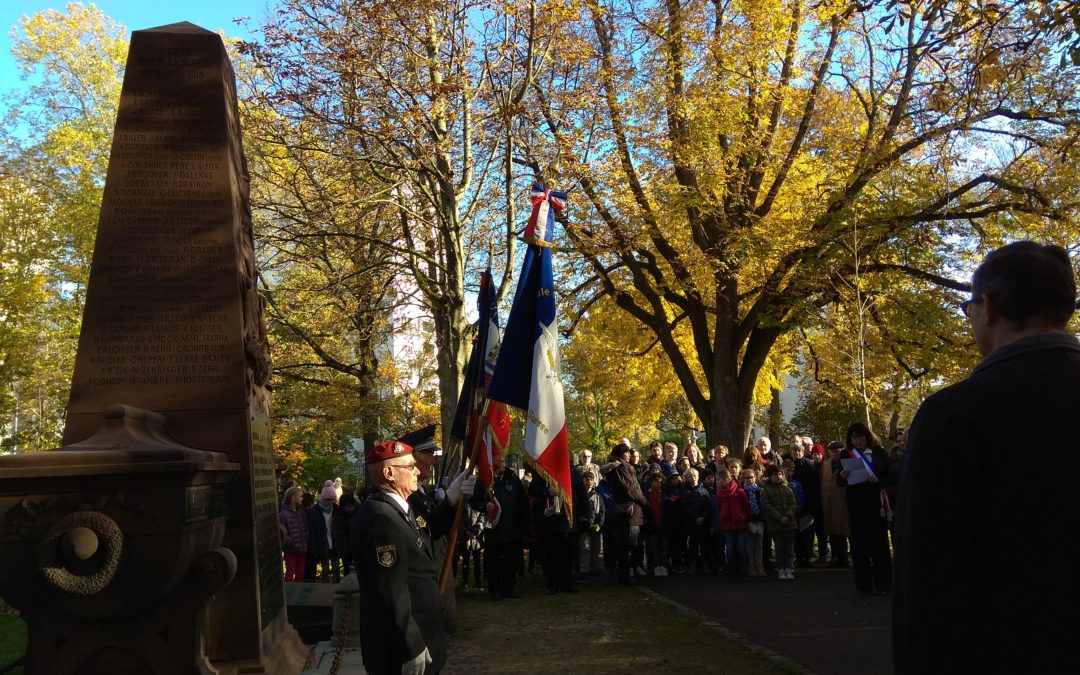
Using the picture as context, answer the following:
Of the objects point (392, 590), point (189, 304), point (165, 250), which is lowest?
point (392, 590)

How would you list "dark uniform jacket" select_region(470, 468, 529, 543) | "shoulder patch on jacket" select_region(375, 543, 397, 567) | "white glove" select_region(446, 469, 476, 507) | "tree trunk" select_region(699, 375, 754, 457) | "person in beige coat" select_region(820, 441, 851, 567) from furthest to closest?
"tree trunk" select_region(699, 375, 754, 457)
"person in beige coat" select_region(820, 441, 851, 567)
"dark uniform jacket" select_region(470, 468, 529, 543)
"white glove" select_region(446, 469, 476, 507)
"shoulder patch on jacket" select_region(375, 543, 397, 567)

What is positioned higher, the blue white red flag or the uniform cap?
the blue white red flag

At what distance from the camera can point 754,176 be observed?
20453mm

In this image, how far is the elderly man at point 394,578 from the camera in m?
4.28

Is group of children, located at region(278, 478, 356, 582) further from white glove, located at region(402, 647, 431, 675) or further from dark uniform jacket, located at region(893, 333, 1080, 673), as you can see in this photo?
dark uniform jacket, located at region(893, 333, 1080, 673)

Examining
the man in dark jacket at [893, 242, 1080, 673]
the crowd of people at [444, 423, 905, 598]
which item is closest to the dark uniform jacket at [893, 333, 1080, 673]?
the man in dark jacket at [893, 242, 1080, 673]

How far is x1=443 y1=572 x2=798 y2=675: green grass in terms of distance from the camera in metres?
8.25

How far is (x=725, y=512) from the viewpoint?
14.3 m

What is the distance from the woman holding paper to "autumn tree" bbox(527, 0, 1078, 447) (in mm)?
7643

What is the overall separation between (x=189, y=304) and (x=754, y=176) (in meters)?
16.0

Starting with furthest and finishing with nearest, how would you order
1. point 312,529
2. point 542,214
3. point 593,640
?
1. point 312,529
2. point 593,640
3. point 542,214

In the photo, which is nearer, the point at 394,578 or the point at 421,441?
the point at 394,578

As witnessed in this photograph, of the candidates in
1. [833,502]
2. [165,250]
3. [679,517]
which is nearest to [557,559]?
[679,517]

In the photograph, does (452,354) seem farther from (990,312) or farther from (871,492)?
(990,312)
